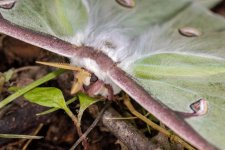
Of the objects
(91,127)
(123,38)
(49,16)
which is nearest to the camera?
(123,38)

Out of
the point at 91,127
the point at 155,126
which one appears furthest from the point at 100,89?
the point at 155,126

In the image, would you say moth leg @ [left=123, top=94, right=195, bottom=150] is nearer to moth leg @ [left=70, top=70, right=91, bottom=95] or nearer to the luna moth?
the luna moth

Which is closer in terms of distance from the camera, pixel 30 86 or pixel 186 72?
pixel 186 72

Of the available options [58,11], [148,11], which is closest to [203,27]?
[148,11]

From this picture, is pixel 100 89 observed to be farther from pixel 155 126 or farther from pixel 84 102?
pixel 155 126

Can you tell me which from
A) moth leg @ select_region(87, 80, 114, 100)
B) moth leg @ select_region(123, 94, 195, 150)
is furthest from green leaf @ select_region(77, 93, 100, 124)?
moth leg @ select_region(123, 94, 195, 150)

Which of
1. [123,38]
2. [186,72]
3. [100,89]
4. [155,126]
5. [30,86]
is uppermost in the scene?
[123,38]
